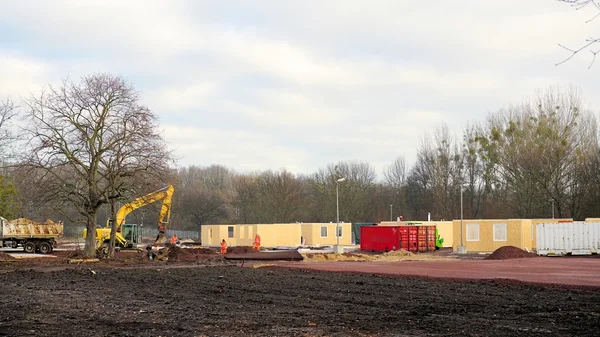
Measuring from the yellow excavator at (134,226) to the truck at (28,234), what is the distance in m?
4.25

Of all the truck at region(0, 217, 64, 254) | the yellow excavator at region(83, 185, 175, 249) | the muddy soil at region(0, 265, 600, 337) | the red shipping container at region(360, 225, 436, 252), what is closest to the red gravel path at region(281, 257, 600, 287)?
the muddy soil at region(0, 265, 600, 337)

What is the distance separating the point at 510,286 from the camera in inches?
881

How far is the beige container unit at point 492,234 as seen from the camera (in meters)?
50.0

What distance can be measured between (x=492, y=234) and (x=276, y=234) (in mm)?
22021

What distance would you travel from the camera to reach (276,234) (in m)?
65.6

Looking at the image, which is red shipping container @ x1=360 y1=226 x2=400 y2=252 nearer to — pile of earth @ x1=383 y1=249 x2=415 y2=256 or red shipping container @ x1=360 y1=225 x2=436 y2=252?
red shipping container @ x1=360 y1=225 x2=436 y2=252

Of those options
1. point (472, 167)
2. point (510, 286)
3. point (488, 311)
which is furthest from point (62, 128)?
point (472, 167)

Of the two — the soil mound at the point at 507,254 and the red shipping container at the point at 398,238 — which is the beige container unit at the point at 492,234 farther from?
the soil mound at the point at 507,254

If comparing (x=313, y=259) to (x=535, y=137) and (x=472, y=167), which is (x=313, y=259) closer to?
(x=535, y=137)

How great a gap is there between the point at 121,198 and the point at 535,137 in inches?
1704

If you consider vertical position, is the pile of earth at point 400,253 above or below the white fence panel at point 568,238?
below

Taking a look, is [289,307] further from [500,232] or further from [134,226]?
[134,226]

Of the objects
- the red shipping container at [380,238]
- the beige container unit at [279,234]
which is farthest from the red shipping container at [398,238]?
the beige container unit at [279,234]

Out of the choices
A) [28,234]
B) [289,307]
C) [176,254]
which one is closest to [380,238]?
[176,254]
